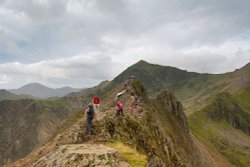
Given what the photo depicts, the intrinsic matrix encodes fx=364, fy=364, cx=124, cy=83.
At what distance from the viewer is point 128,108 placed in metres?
47.9

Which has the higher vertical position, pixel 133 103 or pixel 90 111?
pixel 133 103

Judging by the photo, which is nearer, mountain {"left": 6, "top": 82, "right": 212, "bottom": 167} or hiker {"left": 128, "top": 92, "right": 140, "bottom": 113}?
mountain {"left": 6, "top": 82, "right": 212, "bottom": 167}

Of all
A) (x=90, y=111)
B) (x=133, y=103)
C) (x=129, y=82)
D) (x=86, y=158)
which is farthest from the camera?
(x=129, y=82)

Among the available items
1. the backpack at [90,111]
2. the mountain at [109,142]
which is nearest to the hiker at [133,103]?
the mountain at [109,142]

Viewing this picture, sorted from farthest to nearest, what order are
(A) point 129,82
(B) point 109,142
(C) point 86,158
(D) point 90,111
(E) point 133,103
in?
(A) point 129,82
(E) point 133,103
(D) point 90,111
(B) point 109,142
(C) point 86,158

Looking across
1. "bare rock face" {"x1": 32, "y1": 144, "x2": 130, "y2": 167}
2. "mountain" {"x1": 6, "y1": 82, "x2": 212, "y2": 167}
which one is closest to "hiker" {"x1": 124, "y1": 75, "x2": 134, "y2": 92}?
"mountain" {"x1": 6, "y1": 82, "x2": 212, "y2": 167}

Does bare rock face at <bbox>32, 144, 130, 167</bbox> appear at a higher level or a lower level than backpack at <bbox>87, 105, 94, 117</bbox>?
lower

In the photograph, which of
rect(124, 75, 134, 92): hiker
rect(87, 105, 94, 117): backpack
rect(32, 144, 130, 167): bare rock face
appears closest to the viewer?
rect(32, 144, 130, 167): bare rock face

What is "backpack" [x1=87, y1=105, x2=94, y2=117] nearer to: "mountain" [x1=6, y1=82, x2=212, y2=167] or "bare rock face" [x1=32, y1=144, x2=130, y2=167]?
"mountain" [x1=6, y1=82, x2=212, y2=167]

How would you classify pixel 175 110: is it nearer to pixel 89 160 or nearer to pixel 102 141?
pixel 102 141

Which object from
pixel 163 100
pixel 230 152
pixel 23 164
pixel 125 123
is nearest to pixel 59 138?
pixel 23 164

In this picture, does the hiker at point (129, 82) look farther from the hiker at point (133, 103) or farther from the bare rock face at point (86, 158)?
the bare rock face at point (86, 158)

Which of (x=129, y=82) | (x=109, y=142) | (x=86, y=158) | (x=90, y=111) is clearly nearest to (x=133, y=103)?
(x=129, y=82)

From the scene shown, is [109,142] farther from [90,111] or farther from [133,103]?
[133,103]
